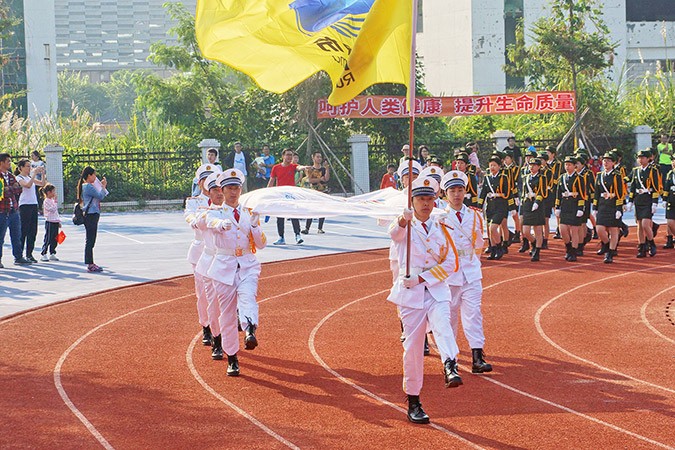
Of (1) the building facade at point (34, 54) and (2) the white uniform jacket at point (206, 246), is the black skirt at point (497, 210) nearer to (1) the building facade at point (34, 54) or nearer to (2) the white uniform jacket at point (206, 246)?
(2) the white uniform jacket at point (206, 246)

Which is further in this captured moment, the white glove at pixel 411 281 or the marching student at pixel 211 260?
the marching student at pixel 211 260

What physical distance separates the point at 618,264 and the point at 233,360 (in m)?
10.1

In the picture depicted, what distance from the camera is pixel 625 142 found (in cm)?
3556

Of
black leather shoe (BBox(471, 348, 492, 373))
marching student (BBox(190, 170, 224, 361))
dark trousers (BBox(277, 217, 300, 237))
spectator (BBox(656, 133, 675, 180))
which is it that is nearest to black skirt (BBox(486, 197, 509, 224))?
dark trousers (BBox(277, 217, 300, 237))

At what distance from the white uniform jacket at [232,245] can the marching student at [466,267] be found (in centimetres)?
184

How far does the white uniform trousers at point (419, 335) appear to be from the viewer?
8.81 meters

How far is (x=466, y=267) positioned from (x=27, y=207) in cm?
1182

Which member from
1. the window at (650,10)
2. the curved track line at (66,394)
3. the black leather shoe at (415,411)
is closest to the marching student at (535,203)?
the curved track line at (66,394)

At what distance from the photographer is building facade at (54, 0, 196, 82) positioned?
17175 centimetres

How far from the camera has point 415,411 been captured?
346 inches

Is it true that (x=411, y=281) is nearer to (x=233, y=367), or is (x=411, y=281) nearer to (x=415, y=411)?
(x=415, y=411)

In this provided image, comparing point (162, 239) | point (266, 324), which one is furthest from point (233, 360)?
point (162, 239)

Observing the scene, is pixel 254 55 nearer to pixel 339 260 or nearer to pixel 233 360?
pixel 233 360

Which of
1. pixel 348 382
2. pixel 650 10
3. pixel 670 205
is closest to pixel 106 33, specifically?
pixel 650 10
